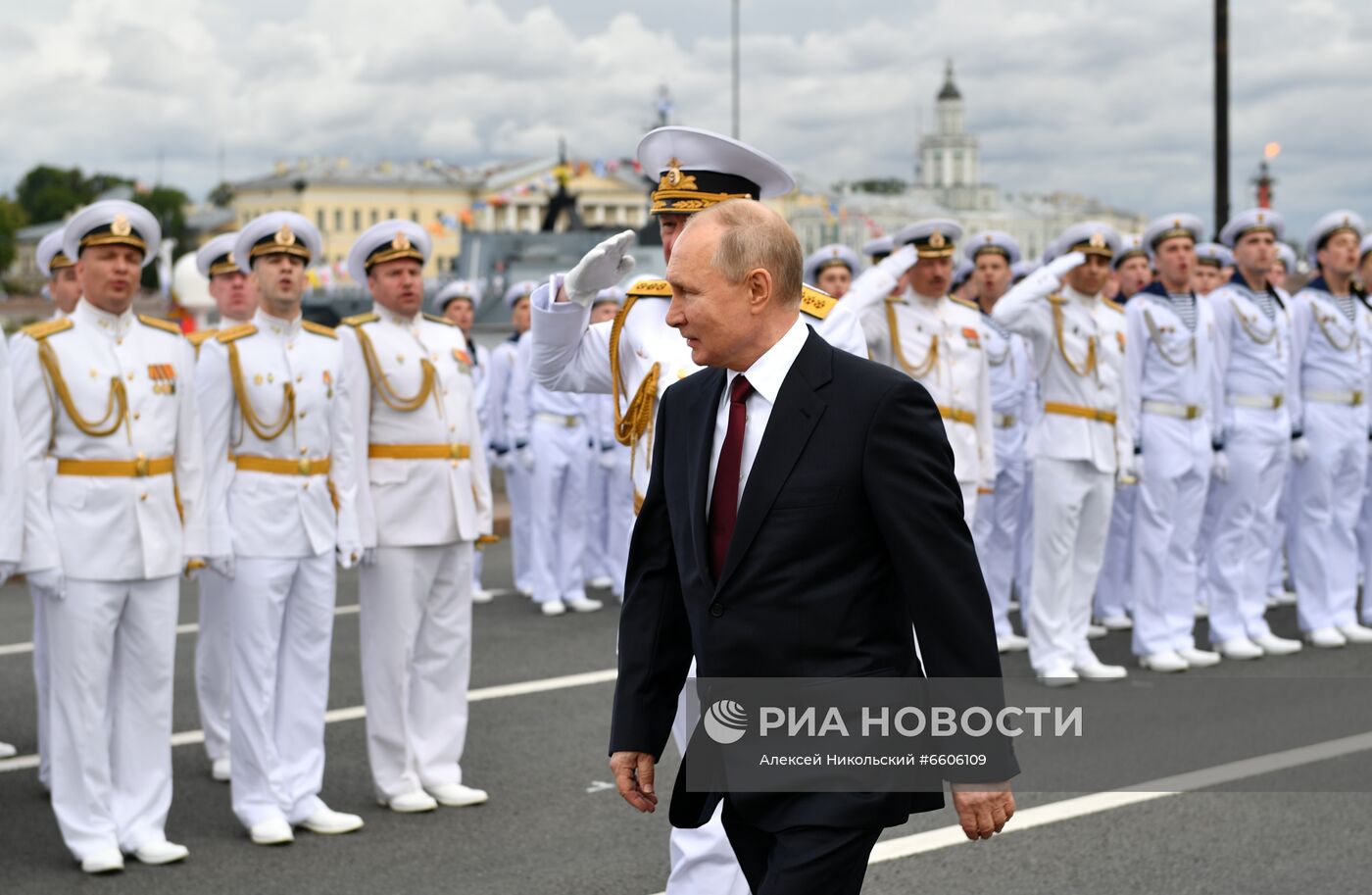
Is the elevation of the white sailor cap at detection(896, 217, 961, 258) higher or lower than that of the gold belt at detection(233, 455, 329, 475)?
higher

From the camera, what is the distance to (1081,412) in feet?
30.1

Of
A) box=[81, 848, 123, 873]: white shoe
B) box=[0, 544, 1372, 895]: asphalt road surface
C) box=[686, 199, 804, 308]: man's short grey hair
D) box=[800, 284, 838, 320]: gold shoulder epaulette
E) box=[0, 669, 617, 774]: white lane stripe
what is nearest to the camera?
box=[686, 199, 804, 308]: man's short grey hair

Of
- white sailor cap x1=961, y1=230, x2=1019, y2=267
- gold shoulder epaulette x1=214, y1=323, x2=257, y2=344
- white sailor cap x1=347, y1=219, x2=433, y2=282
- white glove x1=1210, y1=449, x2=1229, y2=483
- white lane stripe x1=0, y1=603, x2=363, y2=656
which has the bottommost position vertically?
white lane stripe x1=0, y1=603, x2=363, y2=656

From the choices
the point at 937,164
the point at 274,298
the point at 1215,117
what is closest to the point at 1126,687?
the point at 274,298

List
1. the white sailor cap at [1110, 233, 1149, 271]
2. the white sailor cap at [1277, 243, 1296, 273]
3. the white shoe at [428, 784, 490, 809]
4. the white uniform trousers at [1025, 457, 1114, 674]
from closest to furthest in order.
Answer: the white shoe at [428, 784, 490, 809] < the white uniform trousers at [1025, 457, 1114, 674] < the white sailor cap at [1110, 233, 1149, 271] < the white sailor cap at [1277, 243, 1296, 273]

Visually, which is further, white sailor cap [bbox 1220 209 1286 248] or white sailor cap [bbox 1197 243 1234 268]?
white sailor cap [bbox 1197 243 1234 268]

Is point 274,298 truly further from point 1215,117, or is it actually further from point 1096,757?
point 1215,117

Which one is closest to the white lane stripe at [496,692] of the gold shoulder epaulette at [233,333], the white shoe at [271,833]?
the white shoe at [271,833]

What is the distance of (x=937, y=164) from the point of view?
570 ft

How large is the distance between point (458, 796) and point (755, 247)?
4072mm

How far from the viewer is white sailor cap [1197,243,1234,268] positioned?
460 inches

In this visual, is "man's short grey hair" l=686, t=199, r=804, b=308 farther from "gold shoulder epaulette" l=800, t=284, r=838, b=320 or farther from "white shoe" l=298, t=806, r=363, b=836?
"white shoe" l=298, t=806, r=363, b=836

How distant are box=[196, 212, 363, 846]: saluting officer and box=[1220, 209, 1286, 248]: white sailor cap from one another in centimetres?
596

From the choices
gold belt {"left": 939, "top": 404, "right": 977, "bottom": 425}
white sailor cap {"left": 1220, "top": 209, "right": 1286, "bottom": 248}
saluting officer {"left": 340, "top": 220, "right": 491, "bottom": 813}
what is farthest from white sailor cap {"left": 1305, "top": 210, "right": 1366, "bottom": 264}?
saluting officer {"left": 340, "top": 220, "right": 491, "bottom": 813}
